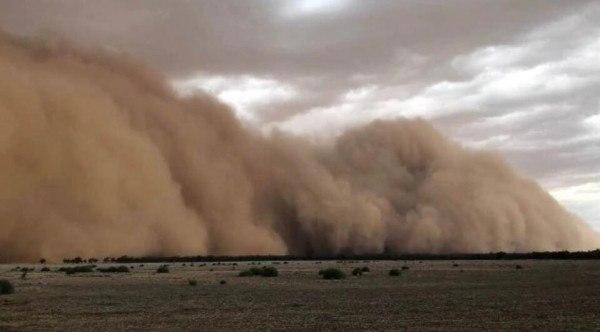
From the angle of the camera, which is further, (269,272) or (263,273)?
(263,273)

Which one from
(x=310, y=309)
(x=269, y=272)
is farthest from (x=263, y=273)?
(x=310, y=309)

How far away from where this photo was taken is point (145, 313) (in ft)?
39.5

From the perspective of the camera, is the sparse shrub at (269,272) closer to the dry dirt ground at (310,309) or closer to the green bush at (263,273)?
the green bush at (263,273)

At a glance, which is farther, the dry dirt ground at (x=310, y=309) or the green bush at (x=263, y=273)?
the green bush at (x=263, y=273)

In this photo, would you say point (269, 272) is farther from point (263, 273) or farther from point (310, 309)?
point (310, 309)

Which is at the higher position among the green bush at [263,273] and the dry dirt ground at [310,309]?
the green bush at [263,273]

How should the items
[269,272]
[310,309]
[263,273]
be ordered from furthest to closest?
[263,273], [269,272], [310,309]

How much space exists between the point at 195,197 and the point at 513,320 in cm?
6065

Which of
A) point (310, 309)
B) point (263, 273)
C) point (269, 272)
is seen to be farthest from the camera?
point (263, 273)

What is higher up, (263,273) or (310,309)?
(263,273)

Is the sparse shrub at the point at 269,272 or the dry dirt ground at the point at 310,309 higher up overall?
the sparse shrub at the point at 269,272

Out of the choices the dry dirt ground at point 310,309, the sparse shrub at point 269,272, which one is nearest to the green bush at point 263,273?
the sparse shrub at point 269,272

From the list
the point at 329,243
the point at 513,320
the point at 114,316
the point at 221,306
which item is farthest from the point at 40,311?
the point at 329,243

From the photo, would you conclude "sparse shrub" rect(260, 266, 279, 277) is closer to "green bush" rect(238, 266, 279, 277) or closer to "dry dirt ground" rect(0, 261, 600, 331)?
"green bush" rect(238, 266, 279, 277)
